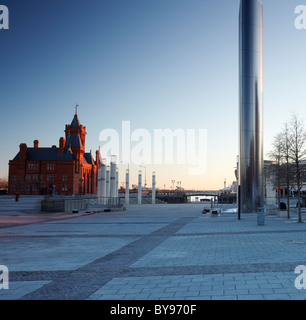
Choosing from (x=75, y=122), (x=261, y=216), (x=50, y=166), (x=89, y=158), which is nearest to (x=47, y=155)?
(x=50, y=166)

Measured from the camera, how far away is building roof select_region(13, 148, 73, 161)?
102 meters

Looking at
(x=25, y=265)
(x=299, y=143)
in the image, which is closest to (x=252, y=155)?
(x=299, y=143)

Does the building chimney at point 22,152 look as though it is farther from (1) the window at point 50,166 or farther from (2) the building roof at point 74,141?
(2) the building roof at point 74,141

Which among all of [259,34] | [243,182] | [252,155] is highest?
[259,34]

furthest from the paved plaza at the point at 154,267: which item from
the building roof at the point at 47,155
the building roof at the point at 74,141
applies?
the building roof at the point at 74,141

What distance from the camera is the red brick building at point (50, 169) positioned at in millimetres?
97250

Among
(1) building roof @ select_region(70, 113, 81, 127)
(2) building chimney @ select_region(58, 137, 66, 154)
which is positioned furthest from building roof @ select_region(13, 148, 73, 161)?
(1) building roof @ select_region(70, 113, 81, 127)

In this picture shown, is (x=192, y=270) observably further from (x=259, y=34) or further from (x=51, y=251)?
(x=259, y=34)

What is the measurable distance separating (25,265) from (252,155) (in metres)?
25.1

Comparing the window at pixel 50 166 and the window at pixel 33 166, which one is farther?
the window at pixel 33 166

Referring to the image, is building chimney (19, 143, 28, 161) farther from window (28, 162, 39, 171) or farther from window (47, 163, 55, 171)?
window (47, 163, 55, 171)

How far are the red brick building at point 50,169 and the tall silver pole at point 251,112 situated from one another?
7283 cm
